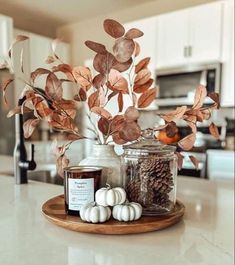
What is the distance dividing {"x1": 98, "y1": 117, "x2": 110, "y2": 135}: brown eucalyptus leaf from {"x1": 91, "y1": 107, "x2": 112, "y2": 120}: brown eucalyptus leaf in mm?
12

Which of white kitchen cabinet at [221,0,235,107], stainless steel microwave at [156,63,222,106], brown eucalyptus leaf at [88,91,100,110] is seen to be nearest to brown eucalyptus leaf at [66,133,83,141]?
brown eucalyptus leaf at [88,91,100,110]

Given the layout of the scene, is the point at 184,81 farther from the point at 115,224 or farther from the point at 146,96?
the point at 115,224

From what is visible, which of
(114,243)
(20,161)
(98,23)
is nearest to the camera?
(114,243)

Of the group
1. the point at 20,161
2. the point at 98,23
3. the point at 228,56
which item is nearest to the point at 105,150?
the point at 20,161

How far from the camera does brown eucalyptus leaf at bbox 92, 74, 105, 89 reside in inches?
24.5

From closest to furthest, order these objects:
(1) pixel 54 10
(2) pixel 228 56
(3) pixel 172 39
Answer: (2) pixel 228 56, (3) pixel 172 39, (1) pixel 54 10

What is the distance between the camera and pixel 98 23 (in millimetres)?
3443

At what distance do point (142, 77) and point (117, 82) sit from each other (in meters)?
0.09

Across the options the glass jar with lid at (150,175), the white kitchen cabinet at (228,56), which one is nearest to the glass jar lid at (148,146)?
the glass jar with lid at (150,175)

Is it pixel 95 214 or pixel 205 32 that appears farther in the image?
pixel 205 32

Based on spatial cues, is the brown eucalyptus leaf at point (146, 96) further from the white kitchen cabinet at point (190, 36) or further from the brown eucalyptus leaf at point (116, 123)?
the white kitchen cabinet at point (190, 36)

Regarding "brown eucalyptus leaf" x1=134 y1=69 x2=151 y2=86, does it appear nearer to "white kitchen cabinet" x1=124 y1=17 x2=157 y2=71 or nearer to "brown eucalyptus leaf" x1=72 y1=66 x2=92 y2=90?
"brown eucalyptus leaf" x1=72 y1=66 x2=92 y2=90

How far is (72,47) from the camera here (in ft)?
12.9

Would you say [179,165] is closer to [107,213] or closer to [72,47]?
[107,213]
